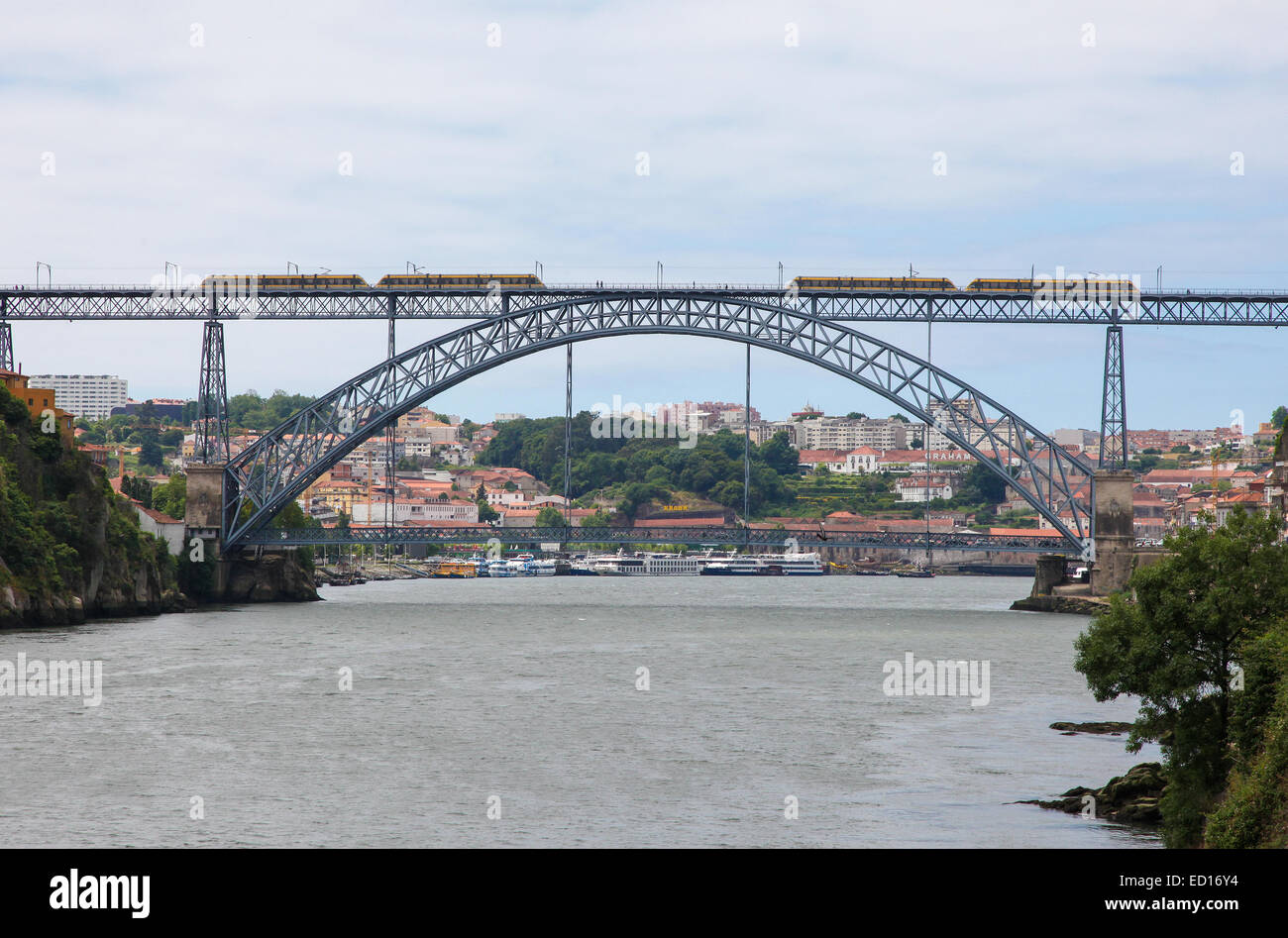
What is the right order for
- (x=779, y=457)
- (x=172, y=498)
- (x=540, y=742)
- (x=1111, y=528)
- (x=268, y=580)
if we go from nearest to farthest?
(x=540, y=742)
(x=1111, y=528)
(x=268, y=580)
(x=172, y=498)
(x=779, y=457)

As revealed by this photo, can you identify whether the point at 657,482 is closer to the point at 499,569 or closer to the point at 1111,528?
the point at 499,569

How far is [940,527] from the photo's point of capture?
129375mm

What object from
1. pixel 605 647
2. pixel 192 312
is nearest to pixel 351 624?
pixel 605 647

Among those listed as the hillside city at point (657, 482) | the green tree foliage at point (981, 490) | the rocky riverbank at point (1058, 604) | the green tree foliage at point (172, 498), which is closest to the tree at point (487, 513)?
the hillside city at point (657, 482)

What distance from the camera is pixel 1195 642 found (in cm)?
1975

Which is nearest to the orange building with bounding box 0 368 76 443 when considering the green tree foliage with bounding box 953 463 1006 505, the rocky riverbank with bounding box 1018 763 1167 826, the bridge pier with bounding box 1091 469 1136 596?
the bridge pier with bounding box 1091 469 1136 596

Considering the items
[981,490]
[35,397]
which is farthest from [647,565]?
[35,397]

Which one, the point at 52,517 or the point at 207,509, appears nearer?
the point at 52,517

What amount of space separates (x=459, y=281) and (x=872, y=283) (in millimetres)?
18078

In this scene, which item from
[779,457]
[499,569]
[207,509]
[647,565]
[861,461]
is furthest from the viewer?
[861,461]

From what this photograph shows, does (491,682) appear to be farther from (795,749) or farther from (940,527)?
(940,527)

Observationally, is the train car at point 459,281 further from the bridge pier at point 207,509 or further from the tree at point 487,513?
the tree at point 487,513
